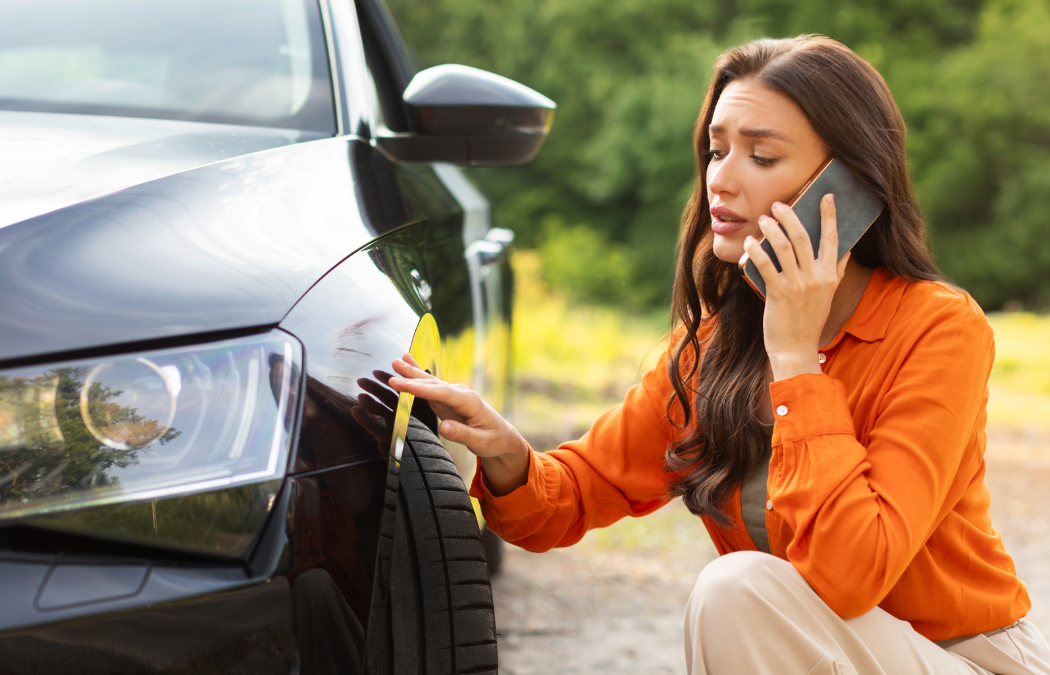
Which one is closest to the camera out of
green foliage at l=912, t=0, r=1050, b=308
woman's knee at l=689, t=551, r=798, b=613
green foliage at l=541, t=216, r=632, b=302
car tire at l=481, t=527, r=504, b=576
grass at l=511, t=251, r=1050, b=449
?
woman's knee at l=689, t=551, r=798, b=613

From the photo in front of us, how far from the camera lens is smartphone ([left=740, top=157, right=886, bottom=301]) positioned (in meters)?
1.37

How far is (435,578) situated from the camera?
1220mm

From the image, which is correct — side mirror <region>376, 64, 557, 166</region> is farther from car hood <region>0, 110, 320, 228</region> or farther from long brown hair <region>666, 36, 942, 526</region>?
long brown hair <region>666, 36, 942, 526</region>

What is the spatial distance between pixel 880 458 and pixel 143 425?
93 centimetres

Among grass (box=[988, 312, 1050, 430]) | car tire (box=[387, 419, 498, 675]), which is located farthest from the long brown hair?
grass (box=[988, 312, 1050, 430])

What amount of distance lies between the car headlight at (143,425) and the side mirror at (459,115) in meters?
1.00

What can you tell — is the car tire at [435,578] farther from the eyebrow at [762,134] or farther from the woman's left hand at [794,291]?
the eyebrow at [762,134]

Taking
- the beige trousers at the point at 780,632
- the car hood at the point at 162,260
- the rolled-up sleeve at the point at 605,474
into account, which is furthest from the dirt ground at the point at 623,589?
the car hood at the point at 162,260

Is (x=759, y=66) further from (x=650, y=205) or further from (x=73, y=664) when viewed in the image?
(x=650, y=205)

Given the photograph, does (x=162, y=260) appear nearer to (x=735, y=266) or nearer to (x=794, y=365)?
(x=794, y=365)

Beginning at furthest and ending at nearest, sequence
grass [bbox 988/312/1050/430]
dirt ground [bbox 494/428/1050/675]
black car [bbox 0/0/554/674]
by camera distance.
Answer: grass [bbox 988/312/1050/430] → dirt ground [bbox 494/428/1050/675] → black car [bbox 0/0/554/674]

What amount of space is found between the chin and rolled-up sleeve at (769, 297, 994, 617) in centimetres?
24

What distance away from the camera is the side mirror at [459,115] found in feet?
6.36

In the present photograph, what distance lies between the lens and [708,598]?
4.04 feet
